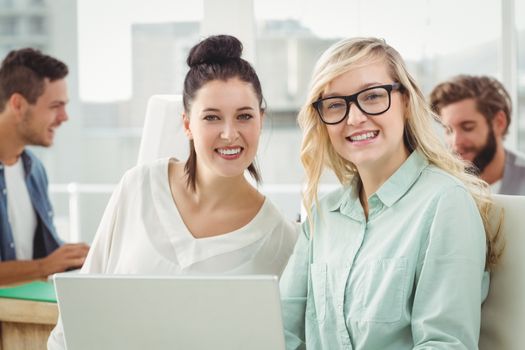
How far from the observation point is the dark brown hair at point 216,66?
6.55ft

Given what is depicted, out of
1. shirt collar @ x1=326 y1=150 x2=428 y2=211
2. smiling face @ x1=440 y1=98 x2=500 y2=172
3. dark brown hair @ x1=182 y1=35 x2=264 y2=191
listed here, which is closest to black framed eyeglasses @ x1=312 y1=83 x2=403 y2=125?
shirt collar @ x1=326 y1=150 x2=428 y2=211

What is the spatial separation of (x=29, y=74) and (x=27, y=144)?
0.27 meters

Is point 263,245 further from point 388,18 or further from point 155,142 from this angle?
point 388,18

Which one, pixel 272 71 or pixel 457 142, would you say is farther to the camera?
pixel 272 71

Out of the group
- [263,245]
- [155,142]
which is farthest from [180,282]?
[155,142]

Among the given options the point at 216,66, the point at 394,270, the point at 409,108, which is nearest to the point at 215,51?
the point at 216,66

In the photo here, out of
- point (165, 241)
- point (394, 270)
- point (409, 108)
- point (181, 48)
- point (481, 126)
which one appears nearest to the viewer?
point (394, 270)

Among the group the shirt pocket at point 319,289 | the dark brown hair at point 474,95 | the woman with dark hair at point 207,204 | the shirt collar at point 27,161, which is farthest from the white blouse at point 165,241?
the dark brown hair at point 474,95

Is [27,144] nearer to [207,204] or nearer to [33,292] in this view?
[33,292]

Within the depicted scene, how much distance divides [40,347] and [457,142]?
166cm

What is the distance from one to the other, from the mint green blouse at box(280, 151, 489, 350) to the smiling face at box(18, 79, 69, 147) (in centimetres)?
166

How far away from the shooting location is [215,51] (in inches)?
79.9

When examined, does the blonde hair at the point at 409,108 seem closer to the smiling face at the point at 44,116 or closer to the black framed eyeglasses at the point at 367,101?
the black framed eyeglasses at the point at 367,101

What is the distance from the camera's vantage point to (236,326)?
1.34 meters
